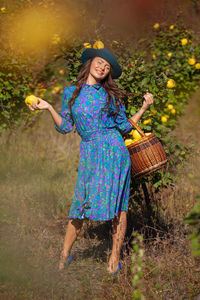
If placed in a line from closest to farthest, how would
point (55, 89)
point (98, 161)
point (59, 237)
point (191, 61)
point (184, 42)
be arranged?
point (98, 161) → point (59, 237) → point (191, 61) → point (184, 42) → point (55, 89)

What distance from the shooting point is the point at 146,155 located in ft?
8.44

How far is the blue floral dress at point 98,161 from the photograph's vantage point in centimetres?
252

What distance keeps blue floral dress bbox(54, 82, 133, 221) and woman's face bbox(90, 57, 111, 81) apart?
7 cm

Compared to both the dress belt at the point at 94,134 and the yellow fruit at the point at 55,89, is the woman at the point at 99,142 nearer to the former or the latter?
the dress belt at the point at 94,134

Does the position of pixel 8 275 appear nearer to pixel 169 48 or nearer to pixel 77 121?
pixel 77 121

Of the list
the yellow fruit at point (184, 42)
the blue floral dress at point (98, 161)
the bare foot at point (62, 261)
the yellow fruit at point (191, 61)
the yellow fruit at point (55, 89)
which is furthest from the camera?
the yellow fruit at point (55, 89)

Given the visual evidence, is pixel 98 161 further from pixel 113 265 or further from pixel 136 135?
pixel 113 265

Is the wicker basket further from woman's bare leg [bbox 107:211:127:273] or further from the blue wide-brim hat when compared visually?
the blue wide-brim hat

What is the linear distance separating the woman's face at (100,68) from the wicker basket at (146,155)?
51cm

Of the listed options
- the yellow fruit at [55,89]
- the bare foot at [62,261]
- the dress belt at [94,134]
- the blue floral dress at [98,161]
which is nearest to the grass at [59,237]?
the bare foot at [62,261]

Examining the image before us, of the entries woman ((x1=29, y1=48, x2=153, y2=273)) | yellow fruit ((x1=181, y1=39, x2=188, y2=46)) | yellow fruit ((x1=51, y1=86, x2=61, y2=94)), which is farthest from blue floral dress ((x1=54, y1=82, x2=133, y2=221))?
yellow fruit ((x1=51, y1=86, x2=61, y2=94))

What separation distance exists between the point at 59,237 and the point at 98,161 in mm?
1086

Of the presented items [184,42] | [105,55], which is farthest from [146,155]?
[184,42]

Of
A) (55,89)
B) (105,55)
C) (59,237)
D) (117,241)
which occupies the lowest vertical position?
(59,237)
